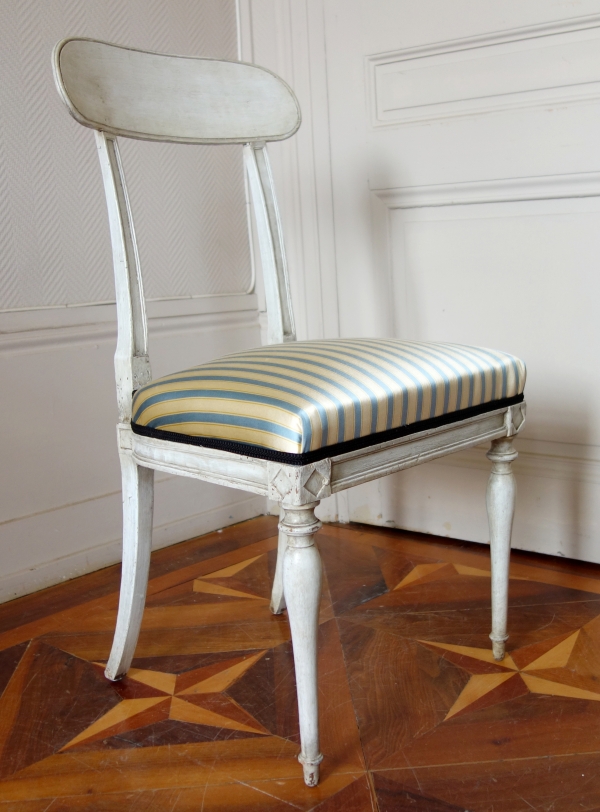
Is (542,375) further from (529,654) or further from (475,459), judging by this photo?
(529,654)

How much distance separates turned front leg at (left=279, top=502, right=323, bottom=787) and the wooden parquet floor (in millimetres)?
134

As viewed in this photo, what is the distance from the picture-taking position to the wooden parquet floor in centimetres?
93

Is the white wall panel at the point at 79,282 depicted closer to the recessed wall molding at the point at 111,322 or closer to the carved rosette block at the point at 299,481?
the recessed wall molding at the point at 111,322

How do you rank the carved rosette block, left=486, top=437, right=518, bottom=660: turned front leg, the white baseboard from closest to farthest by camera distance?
the carved rosette block < left=486, top=437, right=518, bottom=660: turned front leg < the white baseboard

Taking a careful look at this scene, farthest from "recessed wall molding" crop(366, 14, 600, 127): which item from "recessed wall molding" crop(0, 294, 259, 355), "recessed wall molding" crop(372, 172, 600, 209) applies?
"recessed wall molding" crop(0, 294, 259, 355)

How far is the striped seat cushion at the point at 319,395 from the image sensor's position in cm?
85

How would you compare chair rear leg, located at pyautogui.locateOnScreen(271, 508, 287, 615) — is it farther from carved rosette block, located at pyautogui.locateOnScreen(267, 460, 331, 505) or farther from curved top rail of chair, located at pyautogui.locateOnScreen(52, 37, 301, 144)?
curved top rail of chair, located at pyautogui.locateOnScreen(52, 37, 301, 144)

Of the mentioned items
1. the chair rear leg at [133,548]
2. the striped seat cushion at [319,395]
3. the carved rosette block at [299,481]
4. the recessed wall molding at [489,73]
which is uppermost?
the recessed wall molding at [489,73]

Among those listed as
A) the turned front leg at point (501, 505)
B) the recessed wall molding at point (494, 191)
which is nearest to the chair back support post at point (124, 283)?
the turned front leg at point (501, 505)

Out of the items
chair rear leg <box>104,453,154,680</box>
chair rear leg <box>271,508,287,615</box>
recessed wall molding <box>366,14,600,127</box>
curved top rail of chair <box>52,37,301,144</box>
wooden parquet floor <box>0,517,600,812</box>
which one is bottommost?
wooden parquet floor <box>0,517,600,812</box>

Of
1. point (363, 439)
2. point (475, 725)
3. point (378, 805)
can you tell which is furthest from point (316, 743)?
point (363, 439)

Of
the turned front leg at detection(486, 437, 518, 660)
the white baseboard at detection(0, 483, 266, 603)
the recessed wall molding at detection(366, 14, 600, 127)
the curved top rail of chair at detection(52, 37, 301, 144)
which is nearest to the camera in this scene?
the curved top rail of chair at detection(52, 37, 301, 144)

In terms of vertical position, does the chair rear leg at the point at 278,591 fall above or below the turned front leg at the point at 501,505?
below

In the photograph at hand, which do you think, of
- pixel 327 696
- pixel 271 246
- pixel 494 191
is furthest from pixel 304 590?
pixel 494 191
